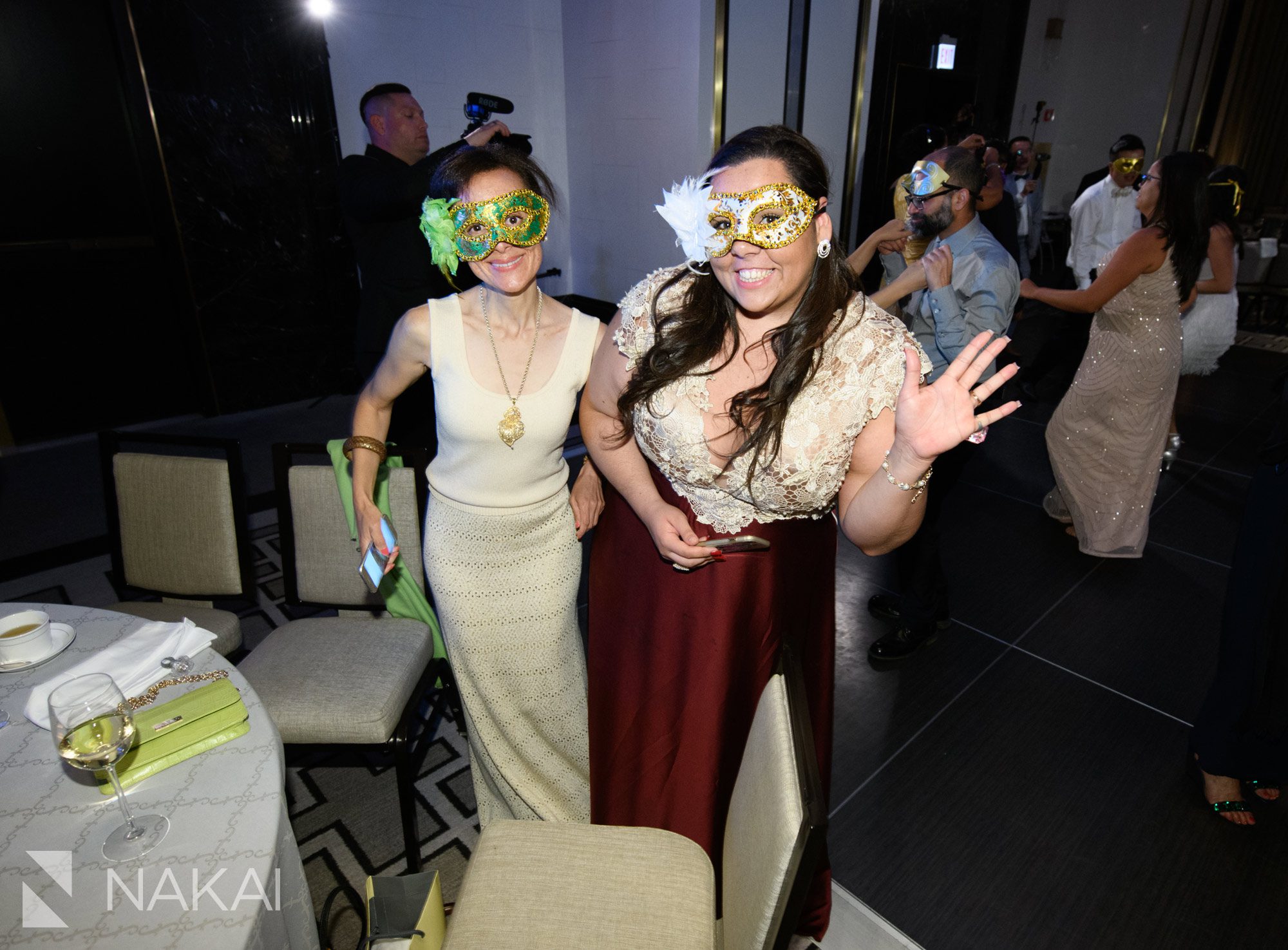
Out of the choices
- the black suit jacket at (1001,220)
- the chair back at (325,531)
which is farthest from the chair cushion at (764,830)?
the black suit jacket at (1001,220)

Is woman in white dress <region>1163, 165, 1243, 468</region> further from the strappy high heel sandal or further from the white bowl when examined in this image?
the white bowl

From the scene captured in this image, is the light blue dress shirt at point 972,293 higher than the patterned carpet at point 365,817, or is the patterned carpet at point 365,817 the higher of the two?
the light blue dress shirt at point 972,293

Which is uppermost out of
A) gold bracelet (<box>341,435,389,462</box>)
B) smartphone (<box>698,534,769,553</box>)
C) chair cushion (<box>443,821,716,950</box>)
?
gold bracelet (<box>341,435,389,462</box>)

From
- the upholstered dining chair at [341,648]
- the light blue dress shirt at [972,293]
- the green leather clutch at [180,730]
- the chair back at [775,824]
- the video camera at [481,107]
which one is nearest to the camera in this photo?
the chair back at [775,824]


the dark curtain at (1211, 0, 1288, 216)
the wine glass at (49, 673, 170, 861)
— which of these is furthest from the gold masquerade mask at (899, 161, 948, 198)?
the dark curtain at (1211, 0, 1288, 216)

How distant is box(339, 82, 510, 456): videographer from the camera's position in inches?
125

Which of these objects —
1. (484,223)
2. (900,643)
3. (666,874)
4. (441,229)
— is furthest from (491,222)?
(900,643)

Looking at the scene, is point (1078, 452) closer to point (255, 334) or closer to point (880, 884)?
point (880, 884)

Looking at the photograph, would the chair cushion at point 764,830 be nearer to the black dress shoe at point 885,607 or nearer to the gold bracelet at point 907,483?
the gold bracelet at point 907,483

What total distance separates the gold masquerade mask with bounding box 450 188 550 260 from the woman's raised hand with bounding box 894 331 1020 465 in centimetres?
85

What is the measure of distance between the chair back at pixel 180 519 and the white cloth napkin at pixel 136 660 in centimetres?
63

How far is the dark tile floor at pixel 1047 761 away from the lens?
1.83m

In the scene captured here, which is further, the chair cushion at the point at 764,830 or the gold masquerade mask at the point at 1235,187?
the gold masquerade mask at the point at 1235,187

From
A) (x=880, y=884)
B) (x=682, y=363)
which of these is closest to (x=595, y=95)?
(x=682, y=363)
